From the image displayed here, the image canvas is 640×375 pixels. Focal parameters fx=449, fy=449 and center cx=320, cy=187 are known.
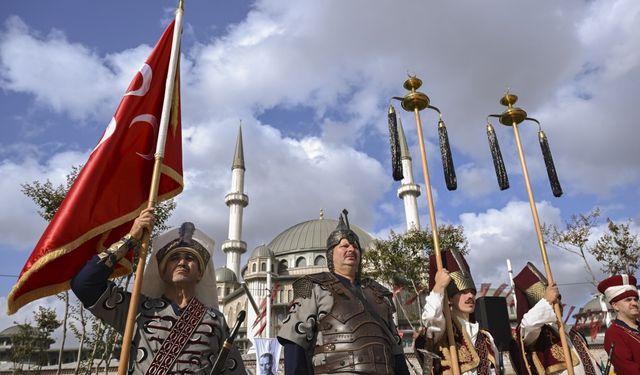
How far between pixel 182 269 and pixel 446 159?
A: 150 inches

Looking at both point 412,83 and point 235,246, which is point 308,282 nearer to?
point 412,83

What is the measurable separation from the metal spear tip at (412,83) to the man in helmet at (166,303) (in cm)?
347

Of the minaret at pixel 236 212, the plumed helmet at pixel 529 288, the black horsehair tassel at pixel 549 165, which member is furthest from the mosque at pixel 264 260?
the plumed helmet at pixel 529 288

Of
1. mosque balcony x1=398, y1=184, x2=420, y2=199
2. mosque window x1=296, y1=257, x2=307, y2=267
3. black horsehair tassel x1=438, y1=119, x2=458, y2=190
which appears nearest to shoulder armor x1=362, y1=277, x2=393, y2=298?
black horsehair tassel x1=438, y1=119, x2=458, y2=190

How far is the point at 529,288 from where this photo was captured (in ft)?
20.4

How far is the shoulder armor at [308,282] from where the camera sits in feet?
12.7

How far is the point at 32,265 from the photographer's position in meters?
3.66

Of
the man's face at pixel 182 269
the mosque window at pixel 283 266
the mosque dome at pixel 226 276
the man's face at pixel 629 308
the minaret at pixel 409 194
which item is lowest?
the man's face at pixel 629 308

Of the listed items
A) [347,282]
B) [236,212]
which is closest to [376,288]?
[347,282]

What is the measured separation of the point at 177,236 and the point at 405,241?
17.6 metres

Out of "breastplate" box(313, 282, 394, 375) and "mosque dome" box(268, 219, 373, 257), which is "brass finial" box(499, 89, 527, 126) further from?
"mosque dome" box(268, 219, 373, 257)

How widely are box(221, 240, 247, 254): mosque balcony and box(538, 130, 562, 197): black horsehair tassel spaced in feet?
144

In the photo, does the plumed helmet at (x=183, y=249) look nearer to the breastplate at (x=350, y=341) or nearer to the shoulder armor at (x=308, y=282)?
the shoulder armor at (x=308, y=282)

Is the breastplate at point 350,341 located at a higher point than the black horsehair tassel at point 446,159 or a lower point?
lower
